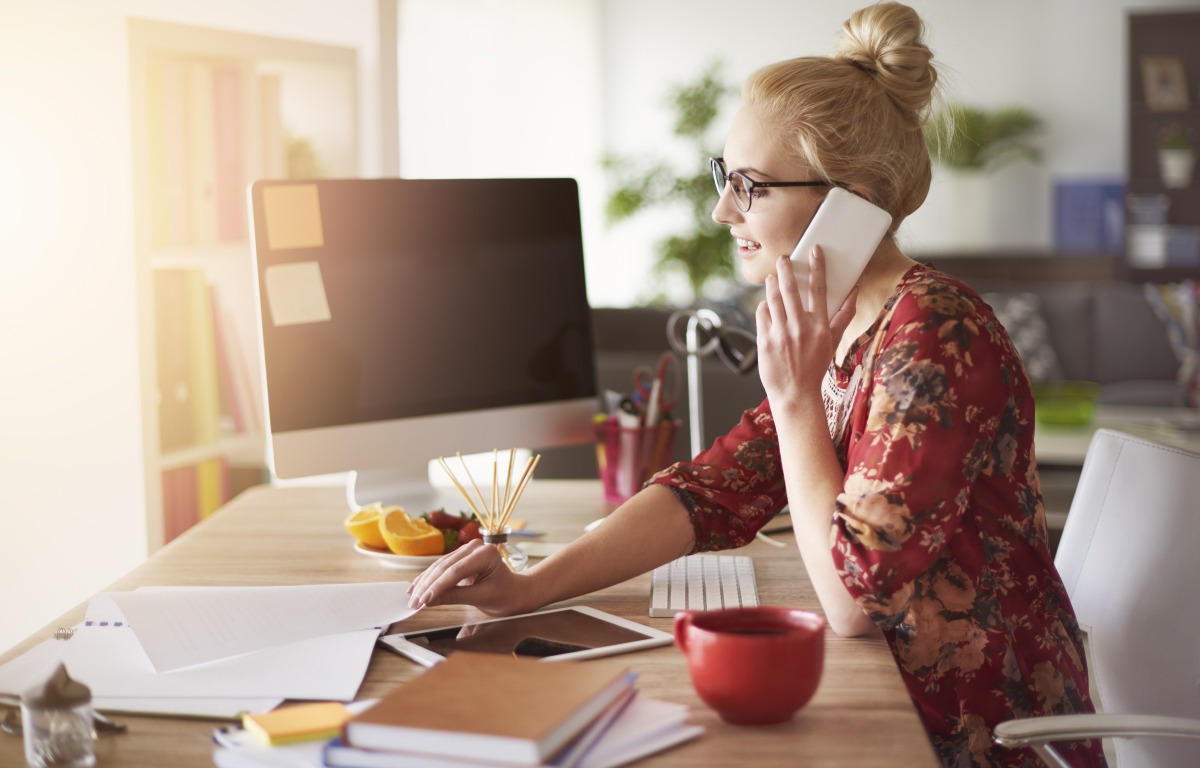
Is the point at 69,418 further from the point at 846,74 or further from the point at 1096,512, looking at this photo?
the point at 1096,512

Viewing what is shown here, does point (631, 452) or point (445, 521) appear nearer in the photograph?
point (445, 521)

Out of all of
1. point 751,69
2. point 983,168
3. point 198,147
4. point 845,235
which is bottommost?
point 845,235

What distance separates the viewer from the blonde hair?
1275 millimetres

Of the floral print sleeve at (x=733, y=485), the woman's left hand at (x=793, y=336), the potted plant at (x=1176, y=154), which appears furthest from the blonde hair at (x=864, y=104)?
the potted plant at (x=1176, y=154)

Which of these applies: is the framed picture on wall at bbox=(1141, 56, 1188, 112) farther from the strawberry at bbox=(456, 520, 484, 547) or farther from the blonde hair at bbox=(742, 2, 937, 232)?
the strawberry at bbox=(456, 520, 484, 547)

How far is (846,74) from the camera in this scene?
1.29 metres

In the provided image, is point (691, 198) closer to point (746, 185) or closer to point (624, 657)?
point (746, 185)

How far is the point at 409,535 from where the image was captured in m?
1.42

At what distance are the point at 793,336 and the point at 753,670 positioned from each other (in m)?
0.43

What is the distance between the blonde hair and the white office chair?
42cm

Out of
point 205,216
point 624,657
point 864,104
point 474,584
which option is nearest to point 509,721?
point 624,657

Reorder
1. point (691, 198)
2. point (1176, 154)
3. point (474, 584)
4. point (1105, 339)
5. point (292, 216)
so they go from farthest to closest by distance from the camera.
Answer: point (1176, 154) < point (691, 198) < point (1105, 339) < point (292, 216) < point (474, 584)

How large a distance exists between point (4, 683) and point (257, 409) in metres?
1.41

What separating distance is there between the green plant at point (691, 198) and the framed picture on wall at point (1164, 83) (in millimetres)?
2405
